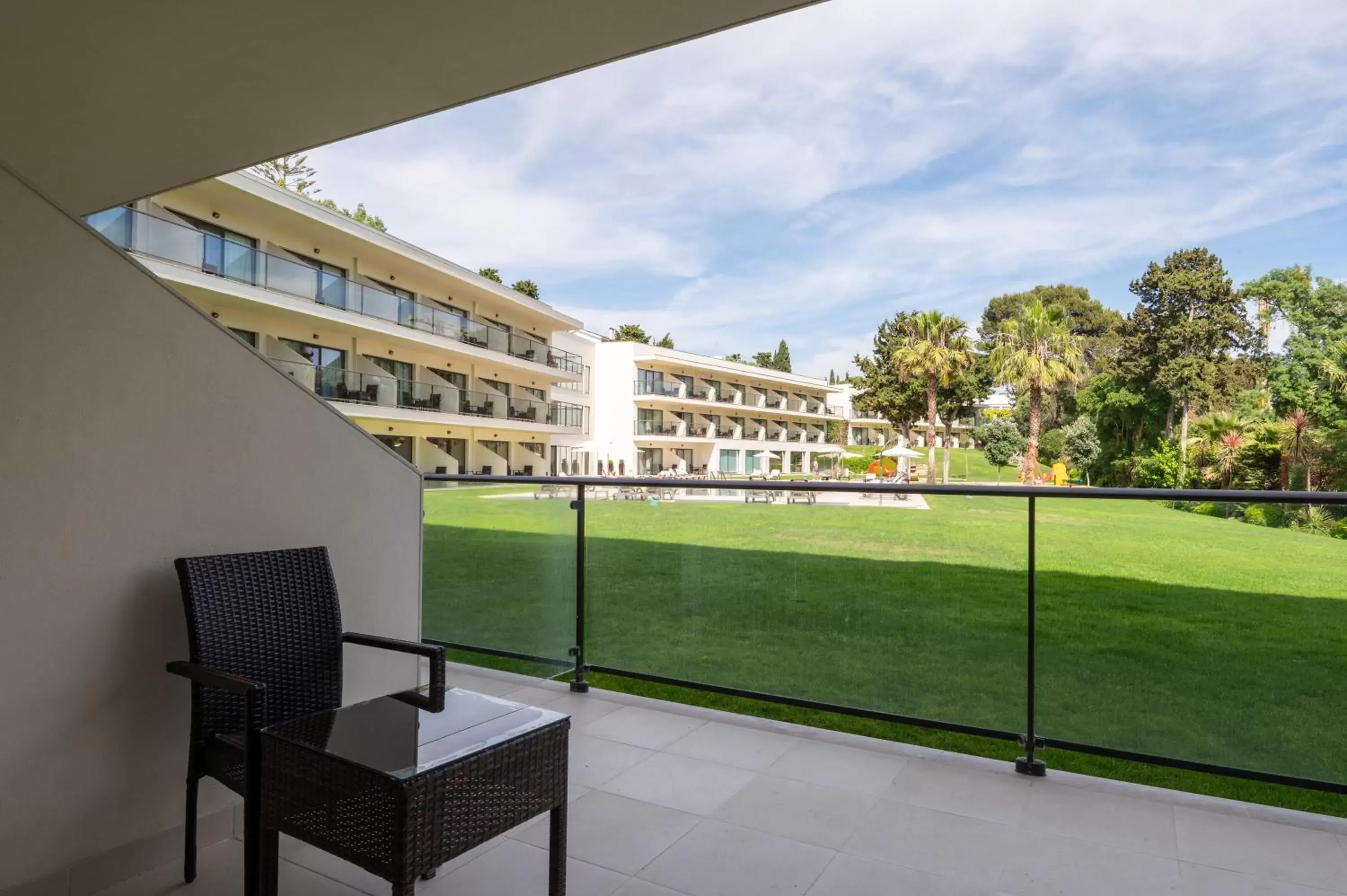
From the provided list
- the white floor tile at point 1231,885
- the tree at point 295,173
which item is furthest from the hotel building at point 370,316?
the white floor tile at point 1231,885

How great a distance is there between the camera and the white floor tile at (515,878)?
220 centimetres

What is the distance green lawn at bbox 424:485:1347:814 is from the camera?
2.80m

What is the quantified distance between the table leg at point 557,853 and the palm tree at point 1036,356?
33361 millimetres

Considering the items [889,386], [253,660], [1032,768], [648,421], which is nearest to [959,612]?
[1032,768]

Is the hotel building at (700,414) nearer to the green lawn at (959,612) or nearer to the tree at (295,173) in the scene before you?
the tree at (295,173)

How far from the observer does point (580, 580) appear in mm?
4219

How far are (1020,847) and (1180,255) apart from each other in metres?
42.5

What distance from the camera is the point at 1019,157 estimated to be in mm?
48062

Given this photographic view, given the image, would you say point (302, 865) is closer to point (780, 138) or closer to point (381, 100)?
point (381, 100)

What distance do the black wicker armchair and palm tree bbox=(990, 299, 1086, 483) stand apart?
3326 centimetres

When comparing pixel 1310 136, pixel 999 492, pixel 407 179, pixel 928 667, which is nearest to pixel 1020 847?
pixel 928 667

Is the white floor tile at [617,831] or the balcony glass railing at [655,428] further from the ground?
the balcony glass railing at [655,428]

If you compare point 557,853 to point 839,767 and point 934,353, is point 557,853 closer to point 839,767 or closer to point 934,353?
point 839,767

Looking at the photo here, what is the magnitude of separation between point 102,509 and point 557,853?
1.46 m
